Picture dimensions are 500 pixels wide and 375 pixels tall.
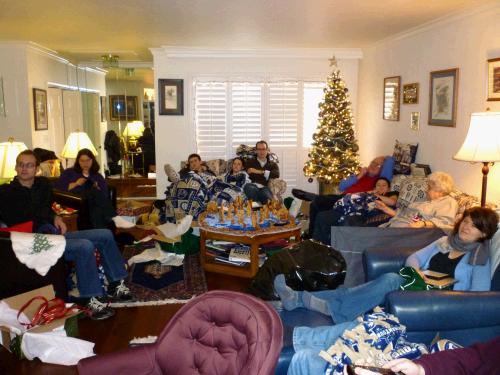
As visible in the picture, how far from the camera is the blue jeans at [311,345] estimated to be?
2.11m

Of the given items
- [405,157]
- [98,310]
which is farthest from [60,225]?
[405,157]

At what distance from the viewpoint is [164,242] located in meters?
5.17

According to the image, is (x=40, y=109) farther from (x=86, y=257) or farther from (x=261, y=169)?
(x=86, y=257)

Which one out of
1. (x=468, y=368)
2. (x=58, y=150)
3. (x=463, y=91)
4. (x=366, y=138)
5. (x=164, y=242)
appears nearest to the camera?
(x=468, y=368)

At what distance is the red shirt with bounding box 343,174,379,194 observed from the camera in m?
5.74

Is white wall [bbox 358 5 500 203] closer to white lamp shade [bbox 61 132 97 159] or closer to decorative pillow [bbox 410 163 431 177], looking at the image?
decorative pillow [bbox 410 163 431 177]

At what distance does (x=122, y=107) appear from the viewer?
909cm

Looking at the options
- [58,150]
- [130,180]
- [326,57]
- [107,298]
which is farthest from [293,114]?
[107,298]

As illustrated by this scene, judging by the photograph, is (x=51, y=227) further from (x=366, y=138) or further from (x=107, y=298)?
(x=366, y=138)

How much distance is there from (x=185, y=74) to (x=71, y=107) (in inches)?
106

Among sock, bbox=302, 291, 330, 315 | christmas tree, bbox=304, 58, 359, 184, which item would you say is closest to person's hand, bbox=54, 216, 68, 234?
sock, bbox=302, 291, 330, 315

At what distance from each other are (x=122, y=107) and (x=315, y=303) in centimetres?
713

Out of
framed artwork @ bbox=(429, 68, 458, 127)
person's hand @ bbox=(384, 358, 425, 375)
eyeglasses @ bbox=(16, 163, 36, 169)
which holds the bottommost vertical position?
person's hand @ bbox=(384, 358, 425, 375)

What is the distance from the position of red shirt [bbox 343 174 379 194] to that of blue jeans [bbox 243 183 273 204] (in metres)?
1.13
